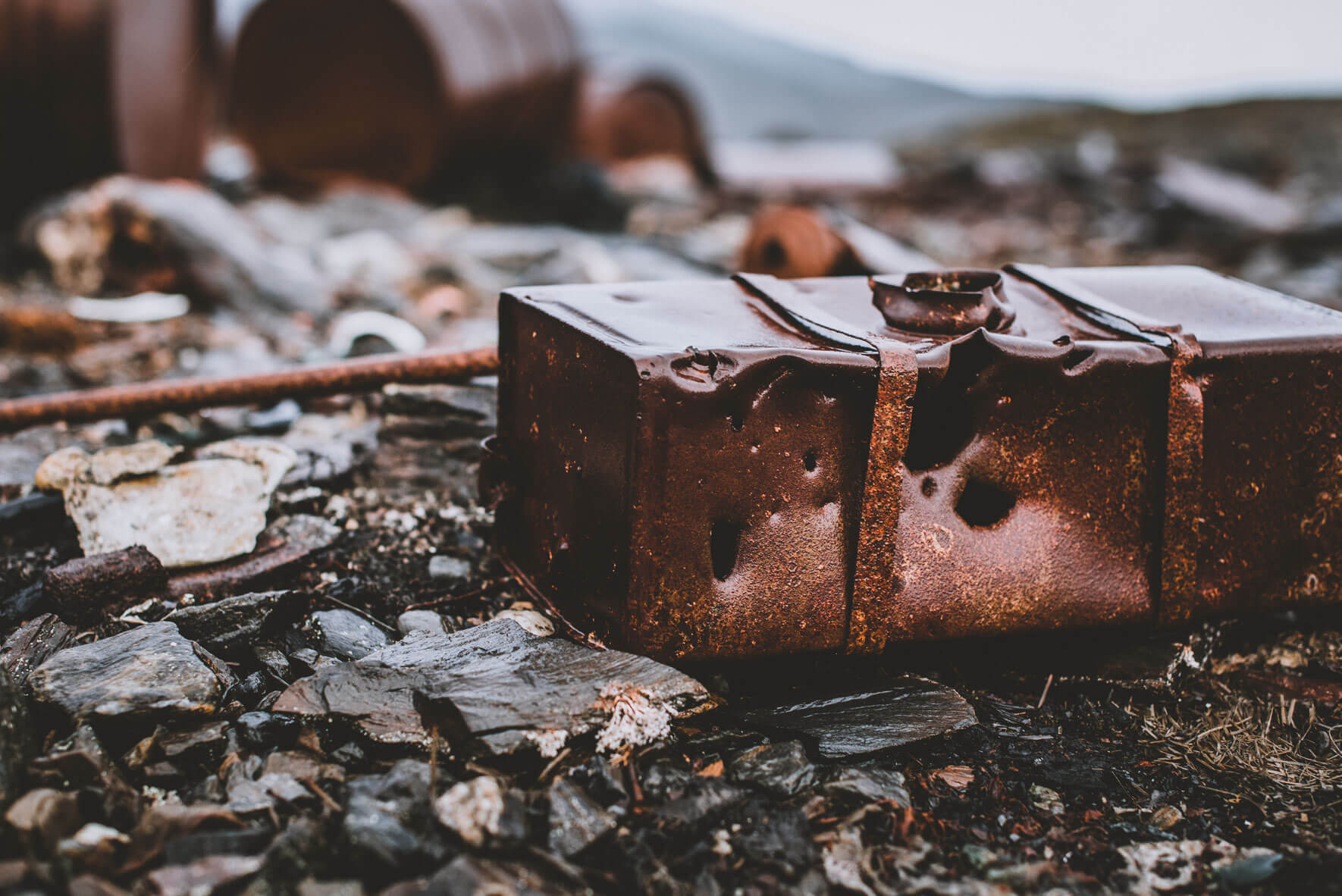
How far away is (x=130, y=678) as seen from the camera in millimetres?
1727

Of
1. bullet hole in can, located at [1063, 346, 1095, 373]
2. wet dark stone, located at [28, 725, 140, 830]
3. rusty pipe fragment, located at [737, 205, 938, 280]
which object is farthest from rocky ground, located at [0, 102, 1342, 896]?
rusty pipe fragment, located at [737, 205, 938, 280]

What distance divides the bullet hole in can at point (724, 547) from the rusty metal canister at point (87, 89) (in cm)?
486

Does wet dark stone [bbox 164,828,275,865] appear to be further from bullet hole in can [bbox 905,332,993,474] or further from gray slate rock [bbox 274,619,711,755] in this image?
bullet hole in can [bbox 905,332,993,474]

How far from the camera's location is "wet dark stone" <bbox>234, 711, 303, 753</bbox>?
66.4 inches

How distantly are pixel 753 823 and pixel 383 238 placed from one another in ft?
15.8

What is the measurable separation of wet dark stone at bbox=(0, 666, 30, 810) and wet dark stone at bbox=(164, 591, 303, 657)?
1.17 feet

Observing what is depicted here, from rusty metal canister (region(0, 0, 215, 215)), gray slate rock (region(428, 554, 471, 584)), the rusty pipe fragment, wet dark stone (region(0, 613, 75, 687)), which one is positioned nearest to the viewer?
wet dark stone (region(0, 613, 75, 687))

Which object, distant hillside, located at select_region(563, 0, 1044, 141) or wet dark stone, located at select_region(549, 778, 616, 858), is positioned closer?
wet dark stone, located at select_region(549, 778, 616, 858)

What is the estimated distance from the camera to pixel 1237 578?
204cm

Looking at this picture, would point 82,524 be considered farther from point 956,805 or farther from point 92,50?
point 92,50

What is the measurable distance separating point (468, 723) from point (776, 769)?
529 mm

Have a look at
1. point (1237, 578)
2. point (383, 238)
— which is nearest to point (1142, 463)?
point (1237, 578)

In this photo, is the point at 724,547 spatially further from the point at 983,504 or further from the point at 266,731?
the point at 266,731

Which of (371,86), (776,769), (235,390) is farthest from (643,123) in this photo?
(776,769)
